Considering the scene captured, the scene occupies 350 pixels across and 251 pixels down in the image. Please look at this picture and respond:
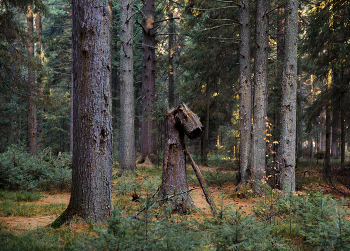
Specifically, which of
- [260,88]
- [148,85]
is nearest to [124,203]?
[260,88]

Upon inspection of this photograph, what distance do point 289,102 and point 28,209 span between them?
22.9ft

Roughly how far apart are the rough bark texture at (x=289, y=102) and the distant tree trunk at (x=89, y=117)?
4388 mm

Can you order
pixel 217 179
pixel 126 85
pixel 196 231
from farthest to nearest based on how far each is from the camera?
pixel 126 85
pixel 217 179
pixel 196 231

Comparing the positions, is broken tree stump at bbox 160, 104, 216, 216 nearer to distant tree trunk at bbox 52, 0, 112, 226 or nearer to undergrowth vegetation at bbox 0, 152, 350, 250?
undergrowth vegetation at bbox 0, 152, 350, 250

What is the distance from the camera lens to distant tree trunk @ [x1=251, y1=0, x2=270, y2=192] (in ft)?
28.2

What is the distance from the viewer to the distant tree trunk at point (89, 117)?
14.3ft

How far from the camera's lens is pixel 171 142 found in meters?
5.75

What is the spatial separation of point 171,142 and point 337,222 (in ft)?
11.5

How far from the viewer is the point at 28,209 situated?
575 centimetres

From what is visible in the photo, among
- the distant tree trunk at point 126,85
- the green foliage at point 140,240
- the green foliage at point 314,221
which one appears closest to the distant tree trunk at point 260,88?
the green foliage at point 314,221

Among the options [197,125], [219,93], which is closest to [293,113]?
[197,125]

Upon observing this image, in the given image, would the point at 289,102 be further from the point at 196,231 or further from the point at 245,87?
the point at 196,231

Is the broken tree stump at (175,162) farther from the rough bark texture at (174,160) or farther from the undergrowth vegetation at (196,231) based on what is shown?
the undergrowth vegetation at (196,231)

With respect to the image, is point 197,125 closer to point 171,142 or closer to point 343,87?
point 171,142
